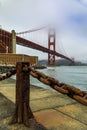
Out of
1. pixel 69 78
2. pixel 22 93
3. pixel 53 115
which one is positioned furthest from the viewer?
pixel 69 78

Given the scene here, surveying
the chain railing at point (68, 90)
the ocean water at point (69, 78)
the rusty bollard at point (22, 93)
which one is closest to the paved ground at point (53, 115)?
the rusty bollard at point (22, 93)

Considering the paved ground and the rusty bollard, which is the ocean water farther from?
the rusty bollard

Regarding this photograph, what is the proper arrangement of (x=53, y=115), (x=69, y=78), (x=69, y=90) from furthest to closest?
(x=69, y=78)
(x=53, y=115)
(x=69, y=90)

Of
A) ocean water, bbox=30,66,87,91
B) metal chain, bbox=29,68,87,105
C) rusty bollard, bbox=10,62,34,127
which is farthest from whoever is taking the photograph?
ocean water, bbox=30,66,87,91

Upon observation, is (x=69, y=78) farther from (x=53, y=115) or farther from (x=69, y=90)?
(x=69, y=90)

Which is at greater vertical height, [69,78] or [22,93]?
[22,93]

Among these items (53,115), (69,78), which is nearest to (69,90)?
(53,115)

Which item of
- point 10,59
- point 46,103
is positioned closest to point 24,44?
point 10,59

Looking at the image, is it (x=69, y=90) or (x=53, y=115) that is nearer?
(x=69, y=90)

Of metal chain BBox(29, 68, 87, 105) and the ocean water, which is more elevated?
metal chain BBox(29, 68, 87, 105)

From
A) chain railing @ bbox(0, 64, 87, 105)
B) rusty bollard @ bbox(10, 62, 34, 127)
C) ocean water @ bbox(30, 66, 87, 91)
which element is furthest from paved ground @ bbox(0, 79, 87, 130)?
ocean water @ bbox(30, 66, 87, 91)

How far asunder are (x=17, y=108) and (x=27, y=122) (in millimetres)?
164

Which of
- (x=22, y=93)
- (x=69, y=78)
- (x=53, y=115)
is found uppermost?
(x=22, y=93)

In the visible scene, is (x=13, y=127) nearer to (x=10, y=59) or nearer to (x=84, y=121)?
(x=84, y=121)
